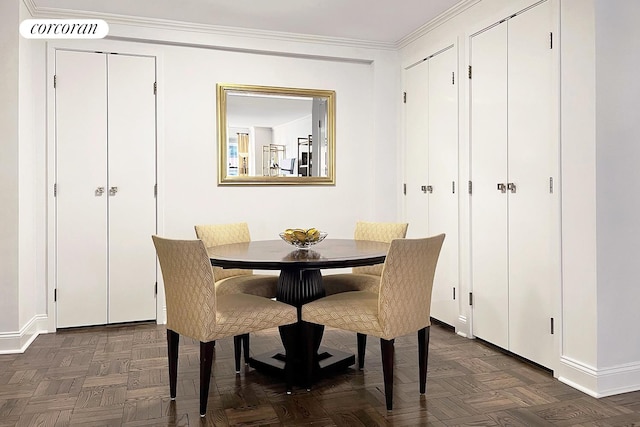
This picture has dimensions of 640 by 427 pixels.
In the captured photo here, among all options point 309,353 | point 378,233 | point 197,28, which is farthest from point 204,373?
point 197,28

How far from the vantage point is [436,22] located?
4117mm

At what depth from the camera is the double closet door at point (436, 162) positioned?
3.97 meters

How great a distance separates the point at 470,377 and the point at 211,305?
1538mm

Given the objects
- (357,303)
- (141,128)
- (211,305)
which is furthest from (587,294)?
(141,128)

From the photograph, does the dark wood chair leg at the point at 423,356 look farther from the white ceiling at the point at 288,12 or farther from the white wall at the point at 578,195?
the white ceiling at the point at 288,12

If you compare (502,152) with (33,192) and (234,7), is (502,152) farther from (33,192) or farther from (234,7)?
(33,192)

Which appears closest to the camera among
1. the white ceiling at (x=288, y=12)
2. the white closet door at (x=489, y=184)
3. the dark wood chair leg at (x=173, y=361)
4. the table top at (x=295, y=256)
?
the table top at (x=295, y=256)

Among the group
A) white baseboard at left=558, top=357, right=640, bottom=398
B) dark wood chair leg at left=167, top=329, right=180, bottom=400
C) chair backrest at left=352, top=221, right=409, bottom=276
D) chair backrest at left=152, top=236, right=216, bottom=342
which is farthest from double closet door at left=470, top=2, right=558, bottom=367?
dark wood chair leg at left=167, top=329, right=180, bottom=400

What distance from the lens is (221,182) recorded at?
439 cm

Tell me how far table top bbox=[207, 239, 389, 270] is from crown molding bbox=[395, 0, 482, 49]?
188cm

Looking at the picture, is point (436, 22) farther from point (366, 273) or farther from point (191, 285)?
point (191, 285)

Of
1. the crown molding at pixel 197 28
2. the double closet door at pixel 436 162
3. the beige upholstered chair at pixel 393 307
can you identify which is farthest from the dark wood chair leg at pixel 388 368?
the crown molding at pixel 197 28

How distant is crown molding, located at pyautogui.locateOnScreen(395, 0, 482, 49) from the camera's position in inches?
148

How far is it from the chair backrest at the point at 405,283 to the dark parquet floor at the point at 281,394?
410mm
